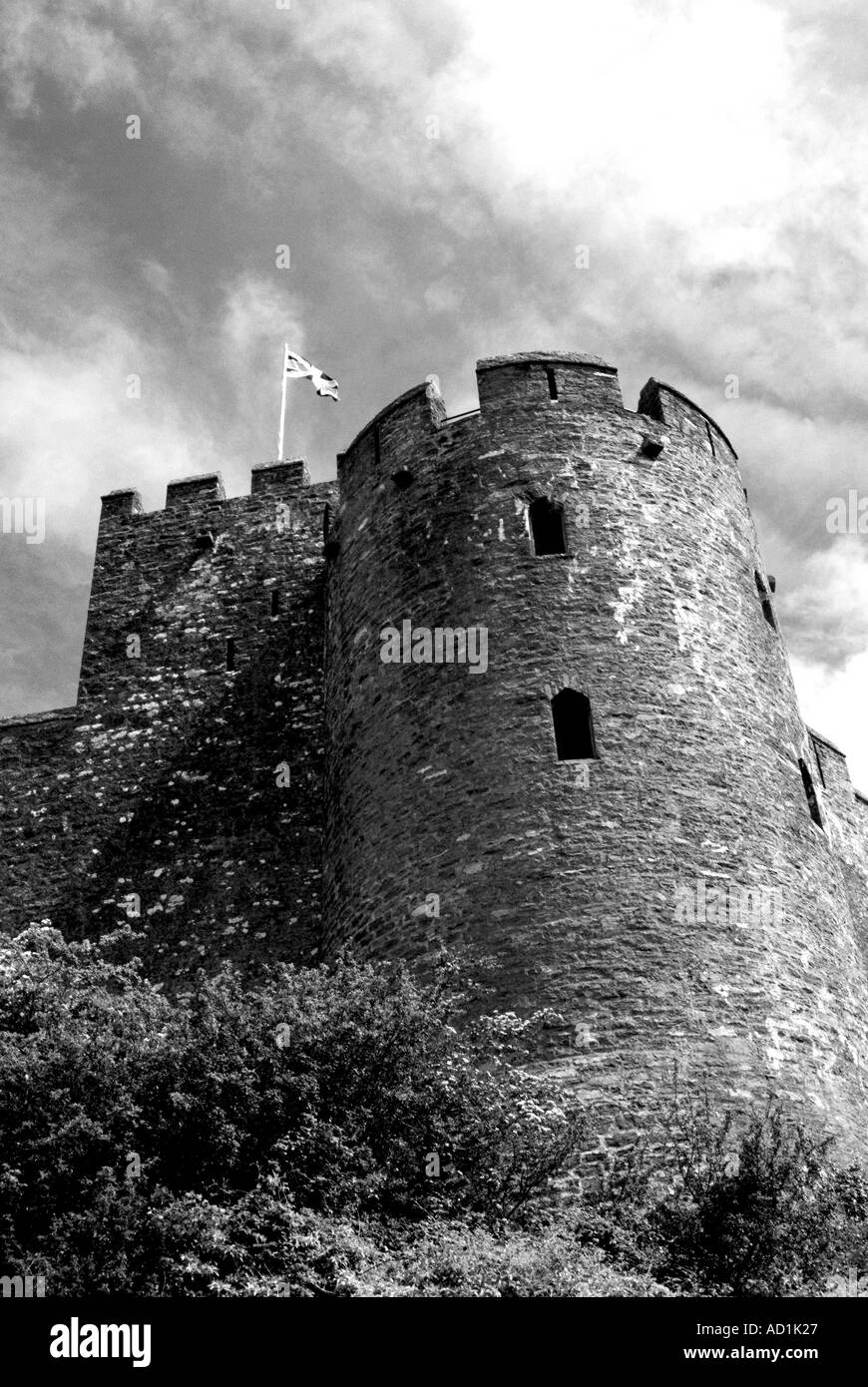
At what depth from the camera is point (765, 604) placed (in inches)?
652

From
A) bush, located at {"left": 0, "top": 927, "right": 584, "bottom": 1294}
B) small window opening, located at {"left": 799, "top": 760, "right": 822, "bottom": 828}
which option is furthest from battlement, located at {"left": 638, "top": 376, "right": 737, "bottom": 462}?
bush, located at {"left": 0, "top": 927, "right": 584, "bottom": 1294}

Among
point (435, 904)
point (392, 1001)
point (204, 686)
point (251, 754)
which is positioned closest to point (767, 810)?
point (435, 904)

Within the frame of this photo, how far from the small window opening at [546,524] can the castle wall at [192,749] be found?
4168mm

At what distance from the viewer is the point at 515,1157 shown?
10.3 m

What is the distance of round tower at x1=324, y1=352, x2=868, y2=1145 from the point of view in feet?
39.7

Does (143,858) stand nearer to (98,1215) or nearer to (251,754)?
(251,754)

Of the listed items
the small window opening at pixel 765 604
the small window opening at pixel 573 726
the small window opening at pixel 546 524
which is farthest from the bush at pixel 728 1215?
the small window opening at pixel 765 604

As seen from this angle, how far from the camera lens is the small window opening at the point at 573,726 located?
13.5 metres

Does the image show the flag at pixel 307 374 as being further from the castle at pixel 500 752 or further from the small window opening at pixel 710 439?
the small window opening at pixel 710 439

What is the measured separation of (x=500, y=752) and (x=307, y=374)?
13.1 meters

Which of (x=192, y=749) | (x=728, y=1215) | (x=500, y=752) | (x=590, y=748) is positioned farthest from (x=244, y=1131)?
(x=192, y=749)

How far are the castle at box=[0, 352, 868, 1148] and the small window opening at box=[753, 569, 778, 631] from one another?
8.4 inches

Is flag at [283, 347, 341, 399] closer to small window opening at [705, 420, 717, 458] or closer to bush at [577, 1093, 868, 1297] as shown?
small window opening at [705, 420, 717, 458]
